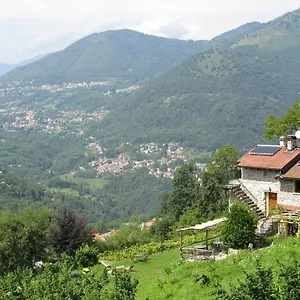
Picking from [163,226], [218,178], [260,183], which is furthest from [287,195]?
[163,226]

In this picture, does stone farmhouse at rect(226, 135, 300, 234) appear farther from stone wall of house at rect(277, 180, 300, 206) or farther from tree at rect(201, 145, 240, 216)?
tree at rect(201, 145, 240, 216)

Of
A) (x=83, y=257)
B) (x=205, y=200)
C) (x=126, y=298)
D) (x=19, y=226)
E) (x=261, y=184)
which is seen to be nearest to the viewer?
(x=126, y=298)

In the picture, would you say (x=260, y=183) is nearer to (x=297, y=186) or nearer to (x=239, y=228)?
(x=297, y=186)

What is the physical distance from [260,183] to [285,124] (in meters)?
9.84

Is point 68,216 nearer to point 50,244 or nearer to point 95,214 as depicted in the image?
point 50,244

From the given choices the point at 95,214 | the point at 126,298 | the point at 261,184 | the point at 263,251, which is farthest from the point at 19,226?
the point at 95,214

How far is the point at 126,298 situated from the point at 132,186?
178750mm

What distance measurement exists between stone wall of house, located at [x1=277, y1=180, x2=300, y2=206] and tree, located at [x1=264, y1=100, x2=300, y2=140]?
1012 cm

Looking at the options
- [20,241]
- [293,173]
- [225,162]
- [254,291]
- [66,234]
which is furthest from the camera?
[225,162]

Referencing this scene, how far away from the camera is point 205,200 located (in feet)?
141

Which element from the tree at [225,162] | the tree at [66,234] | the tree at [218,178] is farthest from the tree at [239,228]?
the tree at [225,162]

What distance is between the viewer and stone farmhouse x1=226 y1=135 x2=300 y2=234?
23.2 m

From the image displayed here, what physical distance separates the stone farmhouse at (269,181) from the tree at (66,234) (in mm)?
11309

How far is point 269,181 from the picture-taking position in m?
24.6
